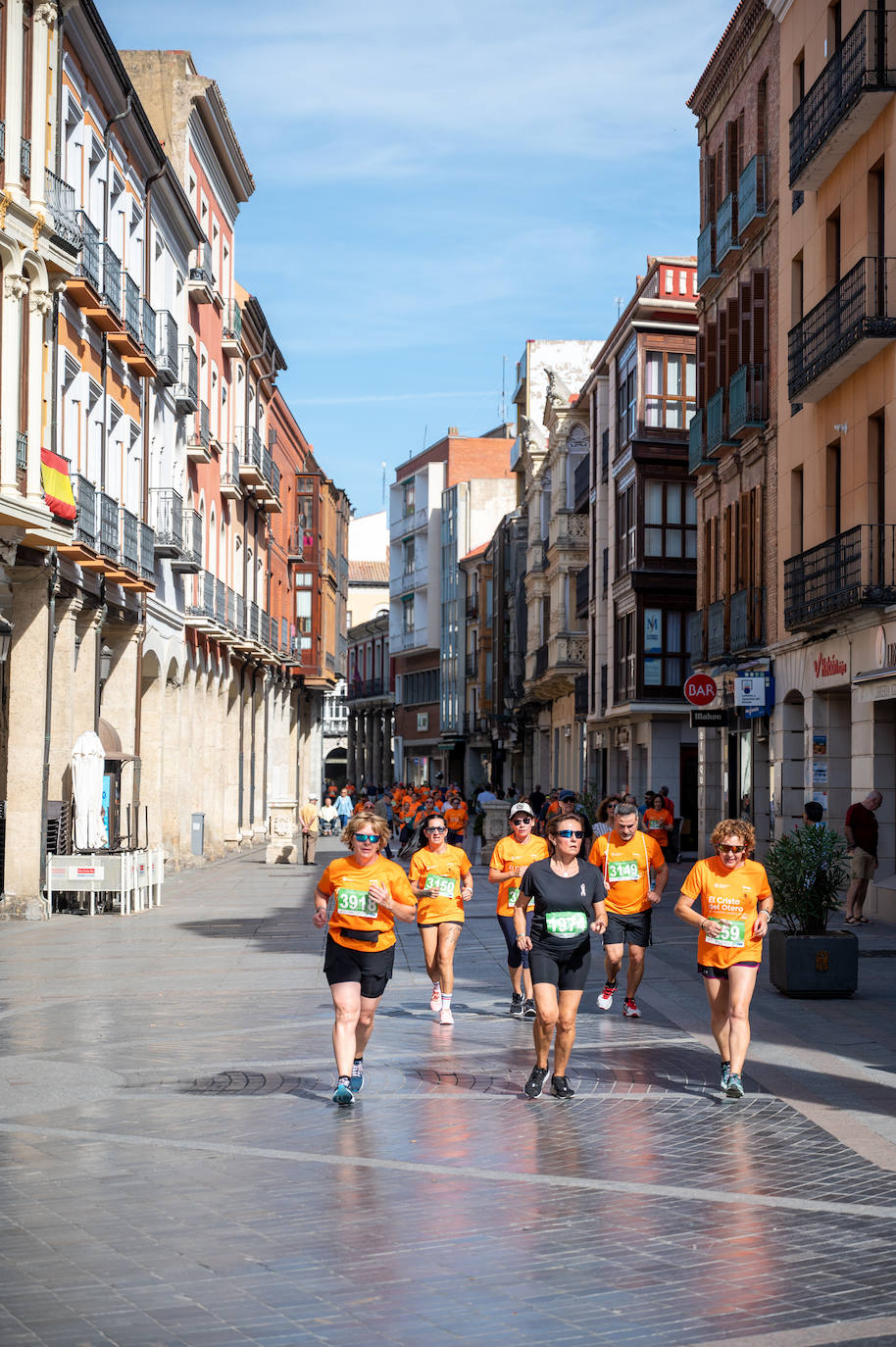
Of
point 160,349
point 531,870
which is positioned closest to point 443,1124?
point 531,870

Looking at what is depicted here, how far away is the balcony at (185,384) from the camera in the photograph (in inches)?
1419

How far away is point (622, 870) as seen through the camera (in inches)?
547

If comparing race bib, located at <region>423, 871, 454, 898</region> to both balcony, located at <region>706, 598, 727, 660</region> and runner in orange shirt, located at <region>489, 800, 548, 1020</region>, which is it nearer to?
runner in orange shirt, located at <region>489, 800, 548, 1020</region>

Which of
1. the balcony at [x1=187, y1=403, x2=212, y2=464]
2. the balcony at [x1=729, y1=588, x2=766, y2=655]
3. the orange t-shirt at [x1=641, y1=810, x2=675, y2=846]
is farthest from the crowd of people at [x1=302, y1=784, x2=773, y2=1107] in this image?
the balcony at [x1=187, y1=403, x2=212, y2=464]

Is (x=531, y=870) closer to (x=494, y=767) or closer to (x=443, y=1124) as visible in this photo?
(x=443, y=1124)

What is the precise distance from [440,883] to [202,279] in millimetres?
26987

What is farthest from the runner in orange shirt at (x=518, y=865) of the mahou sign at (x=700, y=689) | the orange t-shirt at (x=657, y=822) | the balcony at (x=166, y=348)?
the balcony at (x=166, y=348)

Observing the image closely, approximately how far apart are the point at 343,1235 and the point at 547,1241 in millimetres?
805

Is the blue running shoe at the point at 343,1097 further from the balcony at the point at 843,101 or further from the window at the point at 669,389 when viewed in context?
the window at the point at 669,389

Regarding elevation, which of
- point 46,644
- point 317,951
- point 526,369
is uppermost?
point 526,369

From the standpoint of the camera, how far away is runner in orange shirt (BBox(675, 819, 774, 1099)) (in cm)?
1033

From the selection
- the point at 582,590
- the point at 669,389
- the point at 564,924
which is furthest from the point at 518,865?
the point at 582,590

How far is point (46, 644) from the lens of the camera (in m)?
23.4

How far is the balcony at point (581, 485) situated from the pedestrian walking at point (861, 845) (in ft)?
105
